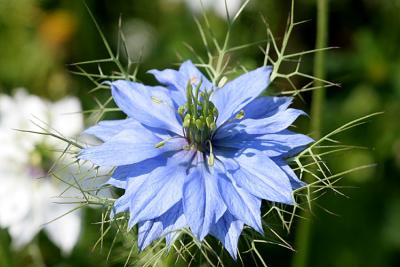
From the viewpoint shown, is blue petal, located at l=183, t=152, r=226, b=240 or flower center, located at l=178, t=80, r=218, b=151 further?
flower center, located at l=178, t=80, r=218, b=151

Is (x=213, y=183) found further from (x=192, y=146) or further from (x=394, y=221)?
(x=394, y=221)

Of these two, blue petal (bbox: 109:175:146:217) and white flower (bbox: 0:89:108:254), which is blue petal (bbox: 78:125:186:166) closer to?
blue petal (bbox: 109:175:146:217)

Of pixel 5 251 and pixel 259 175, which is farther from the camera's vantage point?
pixel 5 251

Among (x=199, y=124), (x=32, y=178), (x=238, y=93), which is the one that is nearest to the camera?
(x=199, y=124)

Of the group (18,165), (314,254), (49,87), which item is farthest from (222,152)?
(49,87)

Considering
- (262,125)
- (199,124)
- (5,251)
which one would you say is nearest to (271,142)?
(262,125)

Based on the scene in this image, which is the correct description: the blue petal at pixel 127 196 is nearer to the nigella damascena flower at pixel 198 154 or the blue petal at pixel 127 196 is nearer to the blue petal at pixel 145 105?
the nigella damascena flower at pixel 198 154

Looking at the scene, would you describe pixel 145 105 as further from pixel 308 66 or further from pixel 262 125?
pixel 308 66

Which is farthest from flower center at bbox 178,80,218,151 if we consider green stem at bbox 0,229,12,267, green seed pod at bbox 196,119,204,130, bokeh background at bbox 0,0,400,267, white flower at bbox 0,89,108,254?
bokeh background at bbox 0,0,400,267
